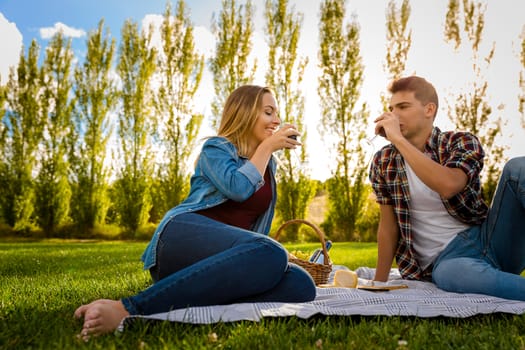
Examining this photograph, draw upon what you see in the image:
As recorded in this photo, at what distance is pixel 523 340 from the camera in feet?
6.05

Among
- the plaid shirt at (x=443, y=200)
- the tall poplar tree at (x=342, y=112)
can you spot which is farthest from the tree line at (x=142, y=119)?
the plaid shirt at (x=443, y=200)

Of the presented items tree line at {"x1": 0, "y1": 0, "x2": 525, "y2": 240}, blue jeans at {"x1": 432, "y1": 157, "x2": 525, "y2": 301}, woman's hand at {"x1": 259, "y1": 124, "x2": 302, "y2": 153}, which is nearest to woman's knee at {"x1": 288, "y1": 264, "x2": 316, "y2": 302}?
woman's hand at {"x1": 259, "y1": 124, "x2": 302, "y2": 153}

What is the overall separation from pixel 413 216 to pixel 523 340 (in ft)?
5.15

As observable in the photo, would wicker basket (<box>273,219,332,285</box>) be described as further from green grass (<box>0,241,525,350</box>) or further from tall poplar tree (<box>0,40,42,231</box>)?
tall poplar tree (<box>0,40,42,231</box>)

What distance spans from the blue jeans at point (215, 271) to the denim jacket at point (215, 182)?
0.08 meters

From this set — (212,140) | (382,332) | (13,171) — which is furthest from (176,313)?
(13,171)

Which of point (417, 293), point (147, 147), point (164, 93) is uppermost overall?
point (164, 93)

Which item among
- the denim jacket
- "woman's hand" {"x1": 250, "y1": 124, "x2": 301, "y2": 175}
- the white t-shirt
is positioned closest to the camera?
Answer: the denim jacket

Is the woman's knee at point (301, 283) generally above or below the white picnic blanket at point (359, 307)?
above

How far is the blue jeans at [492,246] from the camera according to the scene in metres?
2.85

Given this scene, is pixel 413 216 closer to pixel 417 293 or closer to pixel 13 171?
pixel 417 293

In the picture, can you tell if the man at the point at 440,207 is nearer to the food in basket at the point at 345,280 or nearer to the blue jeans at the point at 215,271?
the food in basket at the point at 345,280

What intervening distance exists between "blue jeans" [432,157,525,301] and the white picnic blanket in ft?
0.47

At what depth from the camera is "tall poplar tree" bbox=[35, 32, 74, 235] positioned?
53.6 ft
